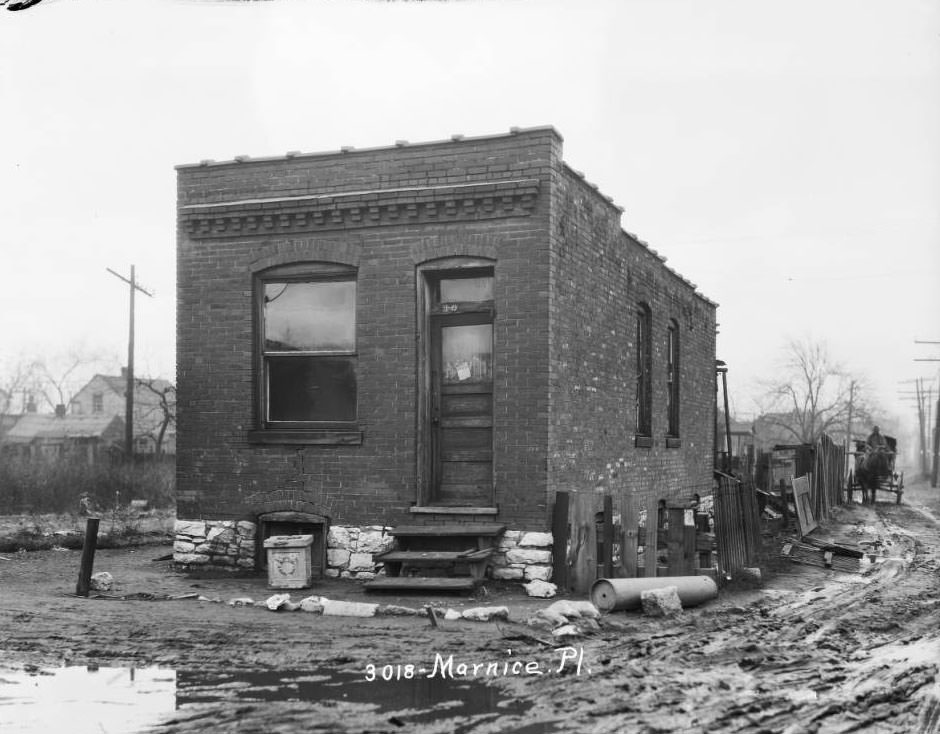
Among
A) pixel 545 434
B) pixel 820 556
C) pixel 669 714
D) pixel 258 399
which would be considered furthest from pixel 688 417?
pixel 669 714

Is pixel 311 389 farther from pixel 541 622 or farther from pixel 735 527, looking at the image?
pixel 735 527

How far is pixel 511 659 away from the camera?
7602mm

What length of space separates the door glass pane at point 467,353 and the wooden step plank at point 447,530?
1.84m

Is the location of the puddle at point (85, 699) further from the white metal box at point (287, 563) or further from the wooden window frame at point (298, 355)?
the wooden window frame at point (298, 355)

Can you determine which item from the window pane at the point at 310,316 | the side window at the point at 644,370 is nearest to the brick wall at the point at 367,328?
the window pane at the point at 310,316

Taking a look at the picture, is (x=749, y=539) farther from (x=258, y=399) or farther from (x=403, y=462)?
(x=258, y=399)

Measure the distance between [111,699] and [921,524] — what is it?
21.5m

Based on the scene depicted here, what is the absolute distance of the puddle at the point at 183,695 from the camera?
239 inches

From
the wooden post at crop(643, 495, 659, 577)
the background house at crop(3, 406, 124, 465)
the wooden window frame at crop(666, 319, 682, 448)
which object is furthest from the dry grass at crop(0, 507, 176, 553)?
the background house at crop(3, 406, 124, 465)

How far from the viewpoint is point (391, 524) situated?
39.8 ft

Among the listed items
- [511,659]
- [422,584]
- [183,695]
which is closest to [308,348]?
[422,584]

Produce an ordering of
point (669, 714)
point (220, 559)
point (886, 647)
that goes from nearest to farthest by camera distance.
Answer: point (669, 714) < point (886, 647) < point (220, 559)

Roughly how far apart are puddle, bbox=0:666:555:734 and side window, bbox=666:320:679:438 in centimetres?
1190

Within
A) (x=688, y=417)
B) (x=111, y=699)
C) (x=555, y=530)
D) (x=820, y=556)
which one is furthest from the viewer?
(x=688, y=417)
